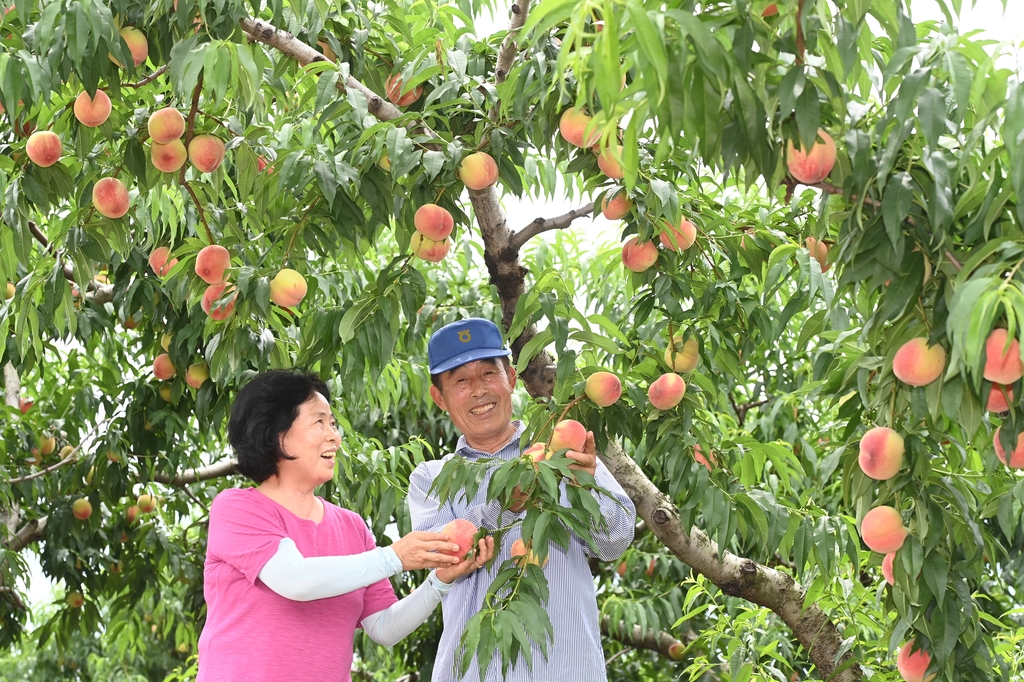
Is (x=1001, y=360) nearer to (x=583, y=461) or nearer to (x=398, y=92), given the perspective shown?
(x=583, y=461)

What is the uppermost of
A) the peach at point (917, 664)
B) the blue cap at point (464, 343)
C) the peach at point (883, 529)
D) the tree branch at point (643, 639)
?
the blue cap at point (464, 343)

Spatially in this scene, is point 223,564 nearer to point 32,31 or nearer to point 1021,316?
point 32,31

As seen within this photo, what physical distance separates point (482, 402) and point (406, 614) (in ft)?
1.84

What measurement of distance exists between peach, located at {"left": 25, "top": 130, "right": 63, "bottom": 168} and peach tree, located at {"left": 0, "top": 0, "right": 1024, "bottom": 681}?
17mm

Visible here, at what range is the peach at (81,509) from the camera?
14.2 ft

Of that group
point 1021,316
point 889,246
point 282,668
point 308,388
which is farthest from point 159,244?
point 1021,316

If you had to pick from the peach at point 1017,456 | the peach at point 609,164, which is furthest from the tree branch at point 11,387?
the peach at point 1017,456

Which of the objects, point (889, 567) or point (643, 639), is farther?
point (643, 639)

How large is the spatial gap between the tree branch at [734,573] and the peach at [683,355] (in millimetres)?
334

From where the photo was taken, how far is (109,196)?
2.51 m

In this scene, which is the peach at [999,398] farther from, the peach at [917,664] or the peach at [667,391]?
the peach at [667,391]

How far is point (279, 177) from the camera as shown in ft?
7.41

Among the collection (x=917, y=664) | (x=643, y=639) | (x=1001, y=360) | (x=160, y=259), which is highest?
(x=160, y=259)

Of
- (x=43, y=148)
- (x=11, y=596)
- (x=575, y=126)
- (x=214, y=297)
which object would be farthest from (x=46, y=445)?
(x=575, y=126)
